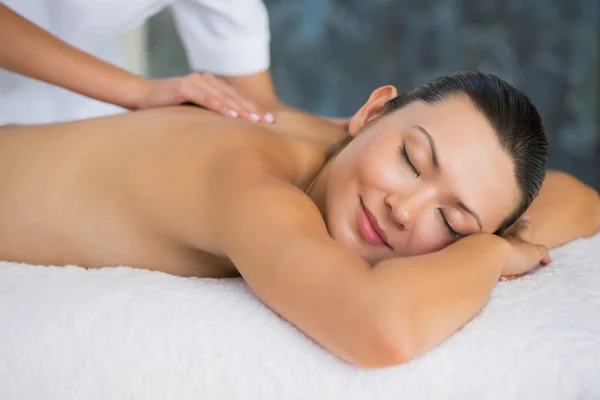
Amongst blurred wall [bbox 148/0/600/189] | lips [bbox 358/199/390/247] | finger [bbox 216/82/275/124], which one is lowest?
blurred wall [bbox 148/0/600/189]

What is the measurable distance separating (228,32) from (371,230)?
81cm

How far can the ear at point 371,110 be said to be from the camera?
1.10 meters

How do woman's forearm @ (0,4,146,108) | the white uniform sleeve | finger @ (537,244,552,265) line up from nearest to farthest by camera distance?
finger @ (537,244,552,265) < woman's forearm @ (0,4,146,108) < the white uniform sleeve

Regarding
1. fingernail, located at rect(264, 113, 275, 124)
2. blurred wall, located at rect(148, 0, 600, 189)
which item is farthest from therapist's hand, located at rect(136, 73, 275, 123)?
blurred wall, located at rect(148, 0, 600, 189)

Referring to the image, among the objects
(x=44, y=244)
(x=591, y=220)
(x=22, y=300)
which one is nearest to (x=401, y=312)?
(x=22, y=300)

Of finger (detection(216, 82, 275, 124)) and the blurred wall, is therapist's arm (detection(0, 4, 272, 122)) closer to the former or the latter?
finger (detection(216, 82, 275, 124))

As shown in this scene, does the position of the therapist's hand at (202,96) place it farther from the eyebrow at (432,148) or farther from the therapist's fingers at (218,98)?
the eyebrow at (432,148)

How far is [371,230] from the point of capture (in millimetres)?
881

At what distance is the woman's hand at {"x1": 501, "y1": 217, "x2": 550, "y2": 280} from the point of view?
932 mm

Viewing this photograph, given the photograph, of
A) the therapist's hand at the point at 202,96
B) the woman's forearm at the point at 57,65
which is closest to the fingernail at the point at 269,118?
the therapist's hand at the point at 202,96

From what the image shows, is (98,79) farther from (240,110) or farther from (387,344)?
(387,344)

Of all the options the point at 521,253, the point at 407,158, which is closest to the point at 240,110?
the point at 407,158

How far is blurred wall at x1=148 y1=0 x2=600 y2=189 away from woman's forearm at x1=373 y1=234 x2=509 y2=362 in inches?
59.0

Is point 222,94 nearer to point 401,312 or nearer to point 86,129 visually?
point 86,129
